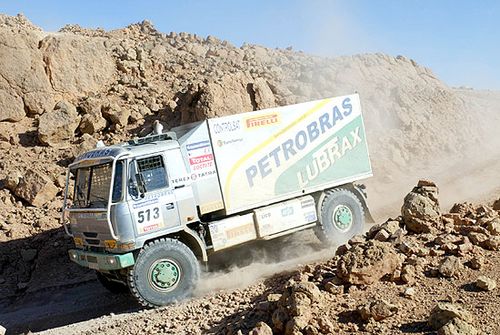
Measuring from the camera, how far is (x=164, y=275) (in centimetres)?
909

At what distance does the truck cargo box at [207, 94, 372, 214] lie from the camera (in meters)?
10.1

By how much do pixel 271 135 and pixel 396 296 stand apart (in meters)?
5.00

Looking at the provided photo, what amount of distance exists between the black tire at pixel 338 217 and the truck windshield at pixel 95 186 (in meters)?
4.40

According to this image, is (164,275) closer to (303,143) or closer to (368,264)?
(368,264)

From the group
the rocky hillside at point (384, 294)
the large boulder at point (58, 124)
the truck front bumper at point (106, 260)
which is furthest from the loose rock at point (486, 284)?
the large boulder at point (58, 124)

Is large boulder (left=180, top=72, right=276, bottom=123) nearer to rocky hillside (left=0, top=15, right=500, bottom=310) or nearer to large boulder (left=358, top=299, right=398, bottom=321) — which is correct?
rocky hillside (left=0, top=15, right=500, bottom=310)

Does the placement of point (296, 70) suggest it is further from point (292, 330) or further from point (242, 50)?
point (292, 330)

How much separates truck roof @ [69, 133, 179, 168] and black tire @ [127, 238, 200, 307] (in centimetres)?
162

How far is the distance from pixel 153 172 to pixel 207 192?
1110 mm

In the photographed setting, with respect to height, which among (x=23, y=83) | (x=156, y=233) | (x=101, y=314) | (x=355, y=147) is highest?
(x=23, y=83)

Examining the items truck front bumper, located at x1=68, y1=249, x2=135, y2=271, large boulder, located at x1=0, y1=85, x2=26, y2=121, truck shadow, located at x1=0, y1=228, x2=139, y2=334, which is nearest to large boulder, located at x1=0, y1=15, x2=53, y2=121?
large boulder, located at x1=0, y1=85, x2=26, y2=121

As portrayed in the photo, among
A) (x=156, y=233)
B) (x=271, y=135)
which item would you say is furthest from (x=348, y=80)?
(x=156, y=233)

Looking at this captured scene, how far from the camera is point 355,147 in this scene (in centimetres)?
1173

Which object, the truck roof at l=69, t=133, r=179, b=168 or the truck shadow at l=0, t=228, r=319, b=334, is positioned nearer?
the truck roof at l=69, t=133, r=179, b=168
